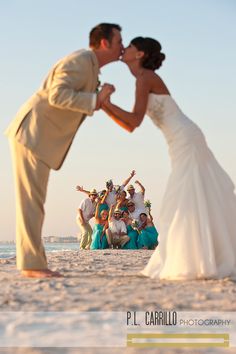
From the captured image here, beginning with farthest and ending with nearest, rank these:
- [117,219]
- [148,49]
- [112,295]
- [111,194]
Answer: [111,194] → [117,219] → [148,49] → [112,295]

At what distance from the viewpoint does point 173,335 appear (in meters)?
2.78

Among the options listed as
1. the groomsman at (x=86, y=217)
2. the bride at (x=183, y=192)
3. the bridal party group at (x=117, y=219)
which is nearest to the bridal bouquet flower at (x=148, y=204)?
the bridal party group at (x=117, y=219)

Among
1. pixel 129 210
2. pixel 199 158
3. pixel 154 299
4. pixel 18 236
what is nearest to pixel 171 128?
pixel 199 158

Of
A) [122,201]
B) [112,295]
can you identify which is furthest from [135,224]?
[112,295]

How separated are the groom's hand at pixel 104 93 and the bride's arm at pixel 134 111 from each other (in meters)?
0.05

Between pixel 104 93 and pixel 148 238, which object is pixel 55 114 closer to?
pixel 104 93

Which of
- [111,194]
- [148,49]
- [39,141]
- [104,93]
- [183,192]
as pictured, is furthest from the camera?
[111,194]

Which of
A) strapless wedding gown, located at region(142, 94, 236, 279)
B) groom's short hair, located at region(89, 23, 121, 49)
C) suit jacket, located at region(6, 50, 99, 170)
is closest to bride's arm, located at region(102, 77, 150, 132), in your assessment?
strapless wedding gown, located at region(142, 94, 236, 279)

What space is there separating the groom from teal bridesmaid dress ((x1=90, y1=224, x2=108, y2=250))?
11146mm

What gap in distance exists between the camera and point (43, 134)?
526 cm

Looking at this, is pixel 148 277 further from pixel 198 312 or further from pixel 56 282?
pixel 198 312

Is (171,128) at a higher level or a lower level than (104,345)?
higher

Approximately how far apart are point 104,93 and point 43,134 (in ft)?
2.23

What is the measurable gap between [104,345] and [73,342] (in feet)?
0.51
